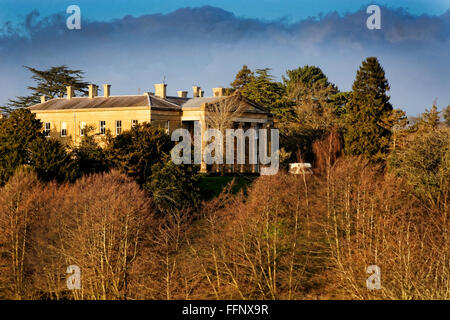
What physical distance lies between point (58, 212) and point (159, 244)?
614 centimetres

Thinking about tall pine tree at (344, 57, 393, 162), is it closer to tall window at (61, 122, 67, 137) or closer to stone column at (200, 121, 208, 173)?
stone column at (200, 121, 208, 173)

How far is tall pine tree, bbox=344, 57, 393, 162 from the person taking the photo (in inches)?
2094

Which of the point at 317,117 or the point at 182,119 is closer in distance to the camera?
the point at 182,119

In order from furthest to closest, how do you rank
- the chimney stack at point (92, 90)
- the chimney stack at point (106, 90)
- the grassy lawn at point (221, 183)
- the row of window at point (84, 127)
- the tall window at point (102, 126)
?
the chimney stack at point (92, 90), the chimney stack at point (106, 90), the tall window at point (102, 126), the row of window at point (84, 127), the grassy lawn at point (221, 183)

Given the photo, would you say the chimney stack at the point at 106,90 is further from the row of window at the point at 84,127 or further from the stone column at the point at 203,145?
the stone column at the point at 203,145

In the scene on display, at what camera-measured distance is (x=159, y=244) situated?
3559 cm

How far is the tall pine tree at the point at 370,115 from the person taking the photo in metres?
53.2

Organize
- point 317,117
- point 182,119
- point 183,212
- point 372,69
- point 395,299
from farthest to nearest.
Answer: point 317,117 → point 182,119 → point 372,69 → point 183,212 → point 395,299

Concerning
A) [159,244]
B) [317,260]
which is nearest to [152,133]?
[159,244]

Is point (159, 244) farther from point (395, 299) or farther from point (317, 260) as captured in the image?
point (395, 299)

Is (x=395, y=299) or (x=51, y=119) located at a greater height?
(x=51, y=119)

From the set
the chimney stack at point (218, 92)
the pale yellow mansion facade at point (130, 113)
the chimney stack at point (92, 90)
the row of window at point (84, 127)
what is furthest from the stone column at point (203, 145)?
the chimney stack at point (92, 90)

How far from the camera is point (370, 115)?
5469 cm

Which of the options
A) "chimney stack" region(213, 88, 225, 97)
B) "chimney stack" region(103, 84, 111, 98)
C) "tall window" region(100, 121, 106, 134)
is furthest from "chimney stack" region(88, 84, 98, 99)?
"chimney stack" region(213, 88, 225, 97)
